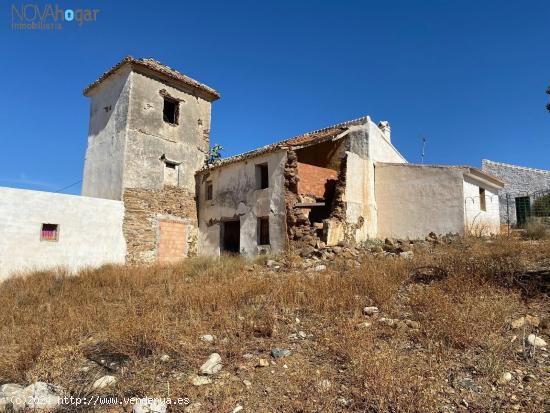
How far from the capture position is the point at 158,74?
15.6 m

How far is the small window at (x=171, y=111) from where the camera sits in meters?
16.3

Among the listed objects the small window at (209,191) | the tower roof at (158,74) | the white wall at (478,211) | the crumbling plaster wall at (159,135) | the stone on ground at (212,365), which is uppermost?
the tower roof at (158,74)

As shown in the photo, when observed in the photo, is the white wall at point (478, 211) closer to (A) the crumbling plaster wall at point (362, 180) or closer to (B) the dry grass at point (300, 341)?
(A) the crumbling plaster wall at point (362, 180)

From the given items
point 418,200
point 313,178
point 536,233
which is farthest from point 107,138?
point 536,233

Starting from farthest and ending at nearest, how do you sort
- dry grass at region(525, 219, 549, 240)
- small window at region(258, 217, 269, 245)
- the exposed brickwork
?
the exposed brickwork
small window at region(258, 217, 269, 245)
dry grass at region(525, 219, 549, 240)

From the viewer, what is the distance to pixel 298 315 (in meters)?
5.57

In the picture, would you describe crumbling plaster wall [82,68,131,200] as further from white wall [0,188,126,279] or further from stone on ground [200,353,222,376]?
stone on ground [200,353,222,376]

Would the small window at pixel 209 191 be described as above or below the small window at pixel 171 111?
below

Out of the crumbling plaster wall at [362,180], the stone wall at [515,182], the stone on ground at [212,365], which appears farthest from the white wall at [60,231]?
the stone wall at [515,182]

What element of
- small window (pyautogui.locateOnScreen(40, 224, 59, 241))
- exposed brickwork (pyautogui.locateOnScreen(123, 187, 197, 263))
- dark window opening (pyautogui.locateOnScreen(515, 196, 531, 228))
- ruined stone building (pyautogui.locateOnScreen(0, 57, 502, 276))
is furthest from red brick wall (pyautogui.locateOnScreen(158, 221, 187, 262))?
dark window opening (pyautogui.locateOnScreen(515, 196, 531, 228))

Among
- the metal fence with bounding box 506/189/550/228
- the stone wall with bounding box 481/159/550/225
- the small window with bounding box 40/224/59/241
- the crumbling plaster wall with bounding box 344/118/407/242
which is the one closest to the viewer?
the small window with bounding box 40/224/59/241

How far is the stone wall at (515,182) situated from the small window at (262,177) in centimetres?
1467

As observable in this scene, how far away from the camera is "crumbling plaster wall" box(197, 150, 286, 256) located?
1327cm

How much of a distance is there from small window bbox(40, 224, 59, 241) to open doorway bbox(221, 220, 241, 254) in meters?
6.12
